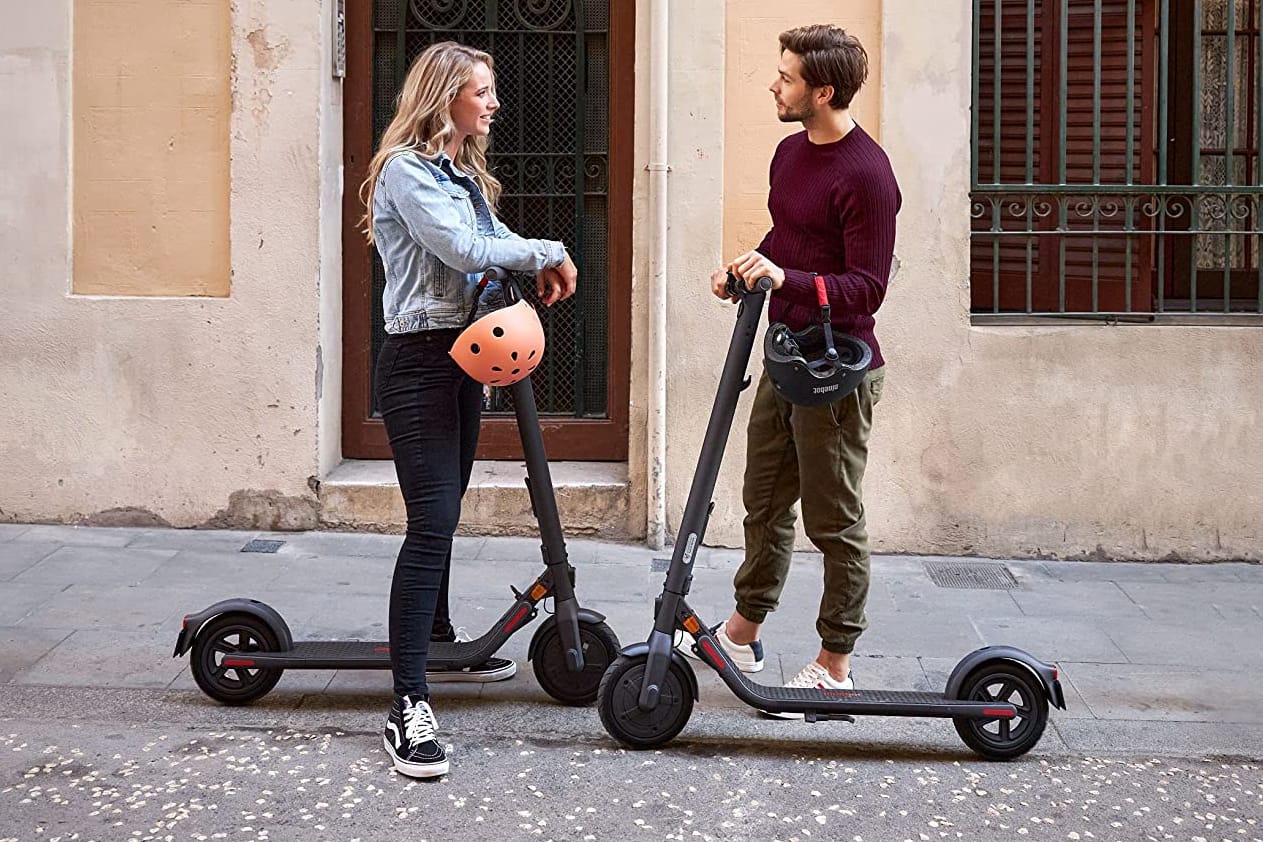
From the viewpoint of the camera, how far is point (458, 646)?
16.3 feet

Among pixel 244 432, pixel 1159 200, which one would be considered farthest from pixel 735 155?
pixel 244 432

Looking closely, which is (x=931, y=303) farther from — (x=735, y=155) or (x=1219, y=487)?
(x=1219, y=487)

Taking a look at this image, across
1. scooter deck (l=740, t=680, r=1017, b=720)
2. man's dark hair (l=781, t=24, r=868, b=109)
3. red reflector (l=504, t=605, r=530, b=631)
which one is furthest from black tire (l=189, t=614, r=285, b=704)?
man's dark hair (l=781, t=24, r=868, b=109)

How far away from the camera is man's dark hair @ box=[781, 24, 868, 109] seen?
14.7ft

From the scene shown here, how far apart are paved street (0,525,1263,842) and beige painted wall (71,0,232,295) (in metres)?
1.52

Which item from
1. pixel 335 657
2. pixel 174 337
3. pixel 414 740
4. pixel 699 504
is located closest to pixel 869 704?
pixel 699 504

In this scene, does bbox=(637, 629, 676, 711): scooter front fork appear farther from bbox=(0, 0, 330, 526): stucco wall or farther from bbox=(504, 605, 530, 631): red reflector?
bbox=(0, 0, 330, 526): stucco wall

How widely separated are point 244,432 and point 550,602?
1803 mm

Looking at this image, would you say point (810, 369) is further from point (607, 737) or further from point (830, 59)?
point (607, 737)

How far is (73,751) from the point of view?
14.9 feet

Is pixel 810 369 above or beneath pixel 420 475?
above

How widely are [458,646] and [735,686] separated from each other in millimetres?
955

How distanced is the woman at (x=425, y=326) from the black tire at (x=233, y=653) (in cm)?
57

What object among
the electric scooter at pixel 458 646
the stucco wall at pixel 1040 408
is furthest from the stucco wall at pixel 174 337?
the stucco wall at pixel 1040 408
